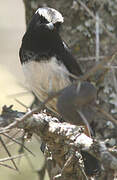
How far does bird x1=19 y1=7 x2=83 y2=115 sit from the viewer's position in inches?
171

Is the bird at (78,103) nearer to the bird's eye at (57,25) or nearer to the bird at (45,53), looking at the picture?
the bird at (45,53)

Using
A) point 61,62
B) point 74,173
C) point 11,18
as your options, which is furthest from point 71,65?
point 11,18

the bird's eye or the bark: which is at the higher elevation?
the bird's eye

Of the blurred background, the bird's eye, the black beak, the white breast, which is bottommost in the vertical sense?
the white breast

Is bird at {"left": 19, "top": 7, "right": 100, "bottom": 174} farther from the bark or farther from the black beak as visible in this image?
the bark

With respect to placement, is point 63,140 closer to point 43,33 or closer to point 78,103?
point 78,103

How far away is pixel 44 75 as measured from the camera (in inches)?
176

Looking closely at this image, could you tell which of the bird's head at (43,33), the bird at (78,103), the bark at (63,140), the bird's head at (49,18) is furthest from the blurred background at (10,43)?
the bird at (78,103)

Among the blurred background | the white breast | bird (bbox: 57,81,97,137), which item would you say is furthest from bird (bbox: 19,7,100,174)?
bird (bbox: 57,81,97,137)

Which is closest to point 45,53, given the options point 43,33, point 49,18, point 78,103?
point 43,33

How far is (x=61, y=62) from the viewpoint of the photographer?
4.47m

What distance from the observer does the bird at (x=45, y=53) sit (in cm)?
434

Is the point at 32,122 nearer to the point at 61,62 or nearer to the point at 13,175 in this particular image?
the point at 61,62

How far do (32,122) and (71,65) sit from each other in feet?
5.84
